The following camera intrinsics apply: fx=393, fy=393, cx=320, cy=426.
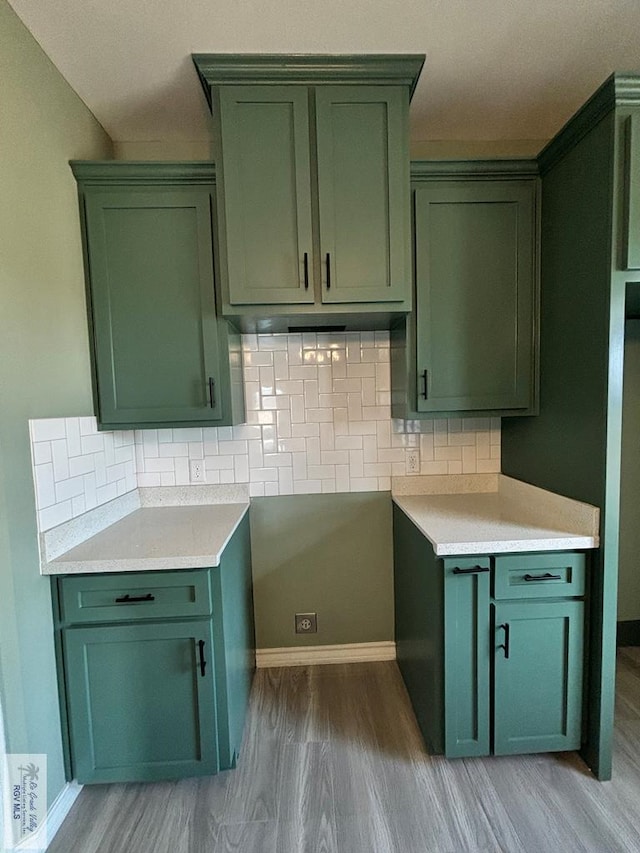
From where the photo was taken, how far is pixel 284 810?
4.68ft

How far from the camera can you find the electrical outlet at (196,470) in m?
2.12

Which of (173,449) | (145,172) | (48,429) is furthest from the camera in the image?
(173,449)

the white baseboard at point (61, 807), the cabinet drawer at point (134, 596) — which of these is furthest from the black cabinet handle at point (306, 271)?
the white baseboard at point (61, 807)

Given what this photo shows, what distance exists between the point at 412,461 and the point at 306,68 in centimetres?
180

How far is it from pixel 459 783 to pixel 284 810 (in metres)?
0.67

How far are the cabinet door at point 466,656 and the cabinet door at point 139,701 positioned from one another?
892mm

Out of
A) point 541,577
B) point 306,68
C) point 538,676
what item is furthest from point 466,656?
point 306,68

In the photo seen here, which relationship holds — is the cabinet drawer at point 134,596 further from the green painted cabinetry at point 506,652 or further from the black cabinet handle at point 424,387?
the black cabinet handle at point 424,387

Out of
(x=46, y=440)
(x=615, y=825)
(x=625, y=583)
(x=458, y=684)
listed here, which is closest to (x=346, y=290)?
(x=46, y=440)

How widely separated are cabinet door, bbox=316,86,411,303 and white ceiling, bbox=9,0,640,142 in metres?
0.19

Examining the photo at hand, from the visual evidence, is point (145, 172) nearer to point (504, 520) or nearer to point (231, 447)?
point (231, 447)

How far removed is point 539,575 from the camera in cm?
149

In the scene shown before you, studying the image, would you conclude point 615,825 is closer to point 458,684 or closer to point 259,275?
point 458,684

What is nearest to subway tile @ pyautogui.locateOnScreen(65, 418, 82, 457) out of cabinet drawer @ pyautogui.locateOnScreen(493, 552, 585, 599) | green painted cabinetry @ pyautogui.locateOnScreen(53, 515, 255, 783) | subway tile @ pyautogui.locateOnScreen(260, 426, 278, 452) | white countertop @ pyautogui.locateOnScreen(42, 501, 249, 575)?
white countertop @ pyautogui.locateOnScreen(42, 501, 249, 575)
